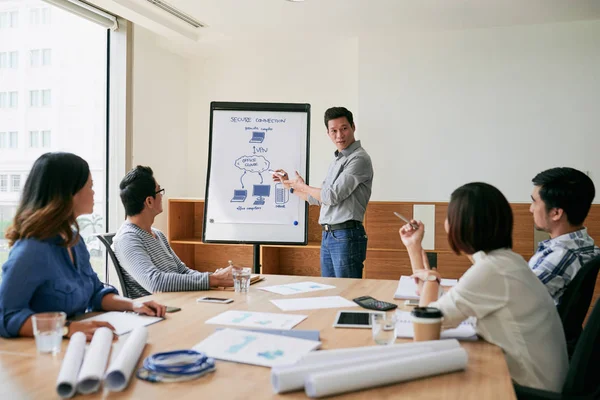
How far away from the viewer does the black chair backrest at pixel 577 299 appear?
1.94 meters

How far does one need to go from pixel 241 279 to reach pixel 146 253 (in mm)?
433

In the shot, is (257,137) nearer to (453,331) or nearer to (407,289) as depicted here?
(407,289)

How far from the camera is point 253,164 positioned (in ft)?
12.9

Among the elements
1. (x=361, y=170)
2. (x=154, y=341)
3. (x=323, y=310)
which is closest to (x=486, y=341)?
(x=323, y=310)

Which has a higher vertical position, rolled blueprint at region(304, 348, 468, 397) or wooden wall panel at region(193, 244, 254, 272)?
rolled blueprint at region(304, 348, 468, 397)

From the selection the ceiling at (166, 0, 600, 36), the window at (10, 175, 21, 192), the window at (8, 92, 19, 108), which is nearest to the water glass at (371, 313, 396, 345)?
the window at (10, 175, 21, 192)

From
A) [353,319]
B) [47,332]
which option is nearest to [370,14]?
[353,319]

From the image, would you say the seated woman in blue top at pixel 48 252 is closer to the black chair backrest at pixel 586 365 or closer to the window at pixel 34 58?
the black chair backrest at pixel 586 365

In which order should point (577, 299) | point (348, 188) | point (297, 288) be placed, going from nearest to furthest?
point (577, 299)
point (297, 288)
point (348, 188)

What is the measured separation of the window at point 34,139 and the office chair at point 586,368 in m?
3.72

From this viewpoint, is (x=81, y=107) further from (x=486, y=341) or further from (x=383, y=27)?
(x=486, y=341)

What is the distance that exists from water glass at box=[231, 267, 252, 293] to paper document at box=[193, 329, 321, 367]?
2.33ft

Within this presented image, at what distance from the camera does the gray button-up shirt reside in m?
3.60

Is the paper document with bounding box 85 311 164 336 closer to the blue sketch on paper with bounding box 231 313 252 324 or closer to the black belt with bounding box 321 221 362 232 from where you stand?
the blue sketch on paper with bounding box 231 313 252 324
